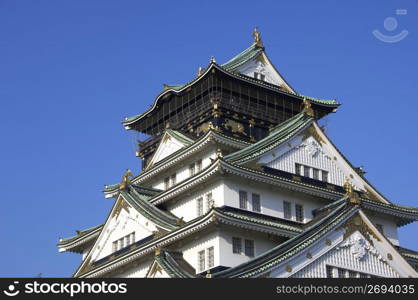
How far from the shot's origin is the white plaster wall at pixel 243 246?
43500 mm

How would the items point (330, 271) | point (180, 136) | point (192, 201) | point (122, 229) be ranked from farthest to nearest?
point (180, 136), point (122, 229), point (192, 201), point (330, 271)

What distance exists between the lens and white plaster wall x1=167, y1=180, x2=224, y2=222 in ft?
152

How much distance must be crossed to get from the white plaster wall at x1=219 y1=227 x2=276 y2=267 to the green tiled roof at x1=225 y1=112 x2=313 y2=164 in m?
4.71

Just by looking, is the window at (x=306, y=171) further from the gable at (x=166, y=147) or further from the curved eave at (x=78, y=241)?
the curved eave at (x=78, y=241)

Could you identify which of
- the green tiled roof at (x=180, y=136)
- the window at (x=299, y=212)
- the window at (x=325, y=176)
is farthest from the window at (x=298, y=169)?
the green tiled roof at (x=180, y=136)

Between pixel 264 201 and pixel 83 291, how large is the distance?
2079cm

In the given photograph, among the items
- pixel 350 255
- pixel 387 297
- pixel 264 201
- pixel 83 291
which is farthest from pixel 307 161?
pixel 83 291

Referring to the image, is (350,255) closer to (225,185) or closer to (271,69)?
(225,185)

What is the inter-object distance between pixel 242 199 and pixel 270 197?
90.2 inches

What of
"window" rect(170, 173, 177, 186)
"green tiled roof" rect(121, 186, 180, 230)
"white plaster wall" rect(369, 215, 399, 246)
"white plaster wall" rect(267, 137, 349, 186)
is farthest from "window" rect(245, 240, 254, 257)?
"white plaster wall" rect(369, 215, 399, 246)

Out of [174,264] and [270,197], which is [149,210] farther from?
[270,197]

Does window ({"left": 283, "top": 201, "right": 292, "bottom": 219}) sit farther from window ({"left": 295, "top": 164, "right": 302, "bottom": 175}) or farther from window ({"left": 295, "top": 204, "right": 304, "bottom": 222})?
window ({"left": 295, "top": 164, "right": 302, "bottom": 175})

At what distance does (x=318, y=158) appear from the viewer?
2035 inches

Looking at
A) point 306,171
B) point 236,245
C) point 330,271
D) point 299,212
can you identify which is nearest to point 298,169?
point 306,171
